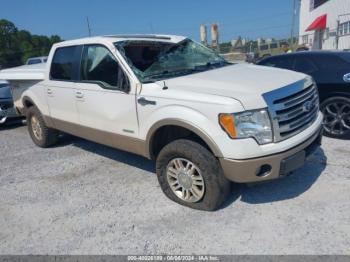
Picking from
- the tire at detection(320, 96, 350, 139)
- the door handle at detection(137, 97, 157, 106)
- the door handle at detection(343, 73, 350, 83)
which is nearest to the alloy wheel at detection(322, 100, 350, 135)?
the tire at detection(320, 96, 350, 139)

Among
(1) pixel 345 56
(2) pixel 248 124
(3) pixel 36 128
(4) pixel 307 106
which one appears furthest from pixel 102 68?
(1) pixel 345 56

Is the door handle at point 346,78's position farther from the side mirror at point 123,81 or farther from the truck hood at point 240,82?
the side mirror at point 123,81

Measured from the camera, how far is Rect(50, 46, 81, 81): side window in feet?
15.7

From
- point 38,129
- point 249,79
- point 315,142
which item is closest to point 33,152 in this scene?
point 38,129

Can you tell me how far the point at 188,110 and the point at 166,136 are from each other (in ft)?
2.37

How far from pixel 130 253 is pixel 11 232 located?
4.72 feet

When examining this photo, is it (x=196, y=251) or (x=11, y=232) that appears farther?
(x=11, y=232)

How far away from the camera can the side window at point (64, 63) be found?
4.80 metres

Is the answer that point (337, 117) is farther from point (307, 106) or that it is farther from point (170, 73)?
point (170, 73)

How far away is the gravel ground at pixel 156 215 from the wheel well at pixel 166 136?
0.60 meters

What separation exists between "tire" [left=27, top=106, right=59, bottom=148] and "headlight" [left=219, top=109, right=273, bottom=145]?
13.4 ft

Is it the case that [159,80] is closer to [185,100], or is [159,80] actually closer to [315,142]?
[185,100]

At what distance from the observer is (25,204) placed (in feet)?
13.4

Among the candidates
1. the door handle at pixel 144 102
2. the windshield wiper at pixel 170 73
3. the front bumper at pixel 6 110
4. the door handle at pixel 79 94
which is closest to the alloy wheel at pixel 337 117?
the windshield wiper at pixel 170 73
